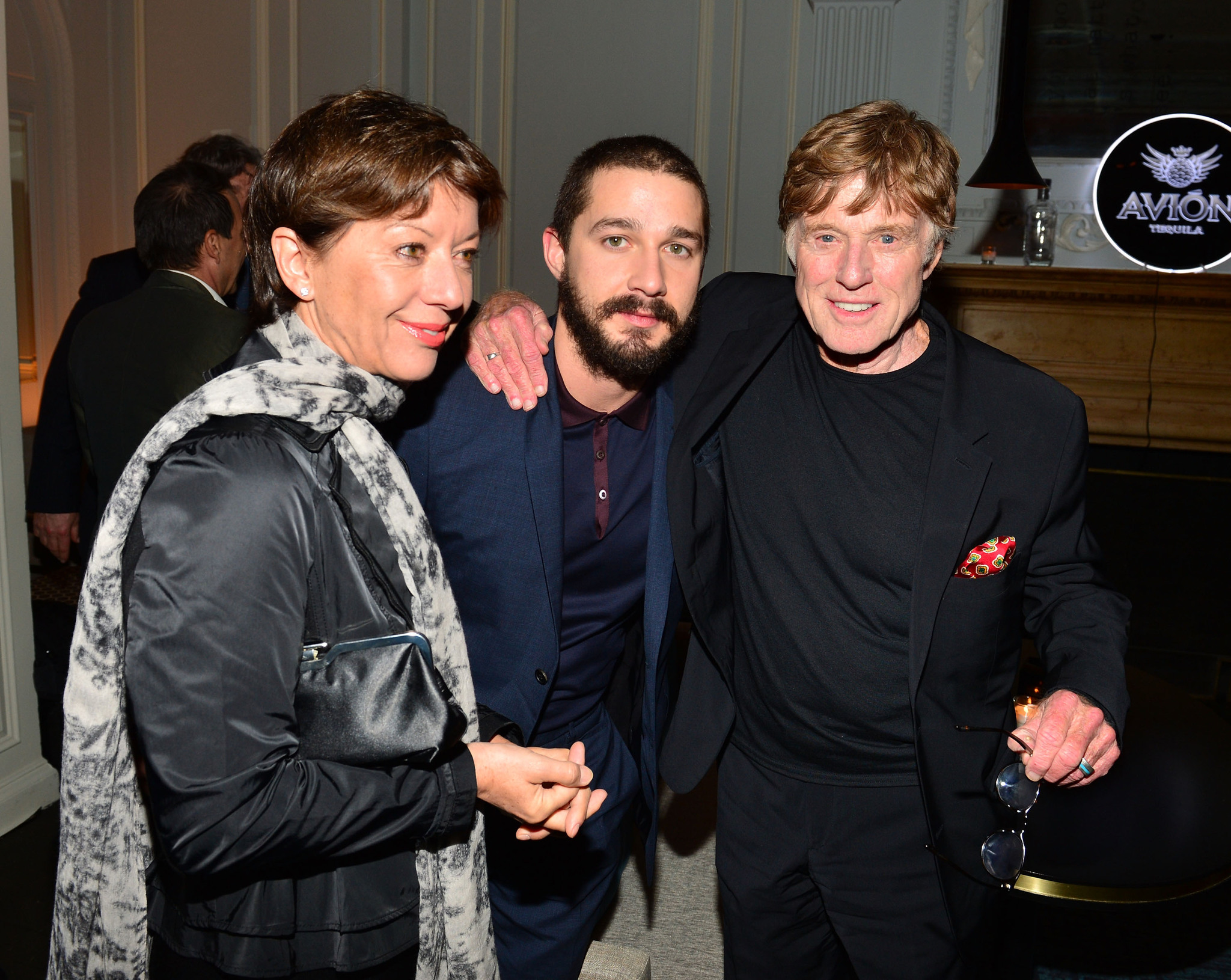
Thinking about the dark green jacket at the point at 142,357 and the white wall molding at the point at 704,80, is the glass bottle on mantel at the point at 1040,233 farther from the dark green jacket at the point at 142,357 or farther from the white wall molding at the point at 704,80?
the dark green jacket at the point at 142,357

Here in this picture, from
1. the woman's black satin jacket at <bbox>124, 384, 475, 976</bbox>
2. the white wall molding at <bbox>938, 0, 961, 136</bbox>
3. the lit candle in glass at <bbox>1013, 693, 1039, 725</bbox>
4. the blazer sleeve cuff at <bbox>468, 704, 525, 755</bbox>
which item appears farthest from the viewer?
the white wall molding at <bbox>938, 0, 961, 136</bbox>

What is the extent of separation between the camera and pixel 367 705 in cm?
114

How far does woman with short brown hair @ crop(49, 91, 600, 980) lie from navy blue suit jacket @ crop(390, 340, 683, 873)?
0.33m

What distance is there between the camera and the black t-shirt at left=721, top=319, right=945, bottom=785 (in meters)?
1.68

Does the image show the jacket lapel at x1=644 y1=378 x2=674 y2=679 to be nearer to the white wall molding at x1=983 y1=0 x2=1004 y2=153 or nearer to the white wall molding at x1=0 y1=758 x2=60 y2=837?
the white wall molding at x1=0 y1=758 x2=60 y2=837

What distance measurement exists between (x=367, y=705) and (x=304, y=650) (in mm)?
97

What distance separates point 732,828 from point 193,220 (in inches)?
87.3

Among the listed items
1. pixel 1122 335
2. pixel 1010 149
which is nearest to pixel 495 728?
pixel 1010 149

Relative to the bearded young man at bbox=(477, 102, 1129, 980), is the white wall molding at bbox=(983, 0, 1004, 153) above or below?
above

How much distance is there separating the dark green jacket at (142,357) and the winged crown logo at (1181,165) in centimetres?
469

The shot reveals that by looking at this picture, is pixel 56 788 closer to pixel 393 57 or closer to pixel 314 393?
pixel 314 393

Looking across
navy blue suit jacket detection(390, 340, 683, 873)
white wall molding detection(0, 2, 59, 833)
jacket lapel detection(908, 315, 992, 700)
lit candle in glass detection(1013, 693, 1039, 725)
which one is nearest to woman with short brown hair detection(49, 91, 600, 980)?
navy blue suit jacket detection(390, 340, 683, 873)

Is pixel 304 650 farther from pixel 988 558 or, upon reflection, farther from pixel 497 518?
pixel 988 558

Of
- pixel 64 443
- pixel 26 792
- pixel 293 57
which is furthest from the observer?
pixel 293 57
